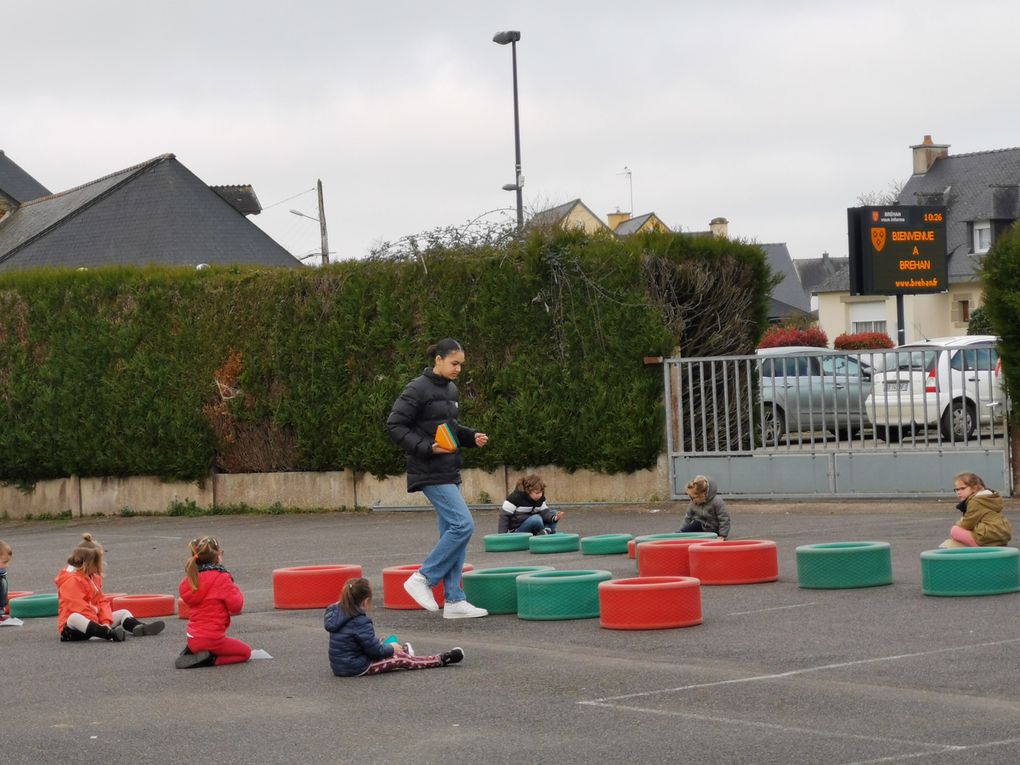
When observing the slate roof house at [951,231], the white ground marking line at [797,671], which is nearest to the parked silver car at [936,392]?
the white ground marking line at [797,671]

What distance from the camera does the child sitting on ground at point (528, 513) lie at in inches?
692

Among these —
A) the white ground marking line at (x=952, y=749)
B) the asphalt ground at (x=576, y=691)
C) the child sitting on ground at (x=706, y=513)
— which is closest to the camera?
the white ground marking line at (x=952, y=749)

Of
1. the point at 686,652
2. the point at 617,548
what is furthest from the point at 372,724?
the point at 617,548

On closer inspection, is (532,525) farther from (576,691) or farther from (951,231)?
(951,231)

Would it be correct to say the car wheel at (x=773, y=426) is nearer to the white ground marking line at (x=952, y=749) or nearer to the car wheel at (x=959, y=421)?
the car wheel at (x=959, y=421)

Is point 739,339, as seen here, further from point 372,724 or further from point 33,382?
point 372,724

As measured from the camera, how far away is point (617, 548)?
1580 cm

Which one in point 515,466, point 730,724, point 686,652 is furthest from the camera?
point 515,466

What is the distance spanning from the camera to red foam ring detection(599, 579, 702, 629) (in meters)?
10.5

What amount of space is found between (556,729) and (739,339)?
1611 cm

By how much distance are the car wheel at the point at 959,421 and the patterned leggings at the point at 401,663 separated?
11829 mm

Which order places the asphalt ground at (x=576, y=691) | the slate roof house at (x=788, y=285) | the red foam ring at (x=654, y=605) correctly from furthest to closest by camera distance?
the slate roof house at (x=788, y=285) → the red foam ring at (x=654, y=605) → the asphalt ground at (x=576, y=691)

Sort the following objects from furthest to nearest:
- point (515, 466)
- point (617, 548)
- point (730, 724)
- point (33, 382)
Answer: point (33, 382)
point (515, 466)
point (617, 548)
point (730, 724)

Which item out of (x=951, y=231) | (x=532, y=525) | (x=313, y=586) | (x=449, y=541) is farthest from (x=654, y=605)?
(x=951, y=231)
